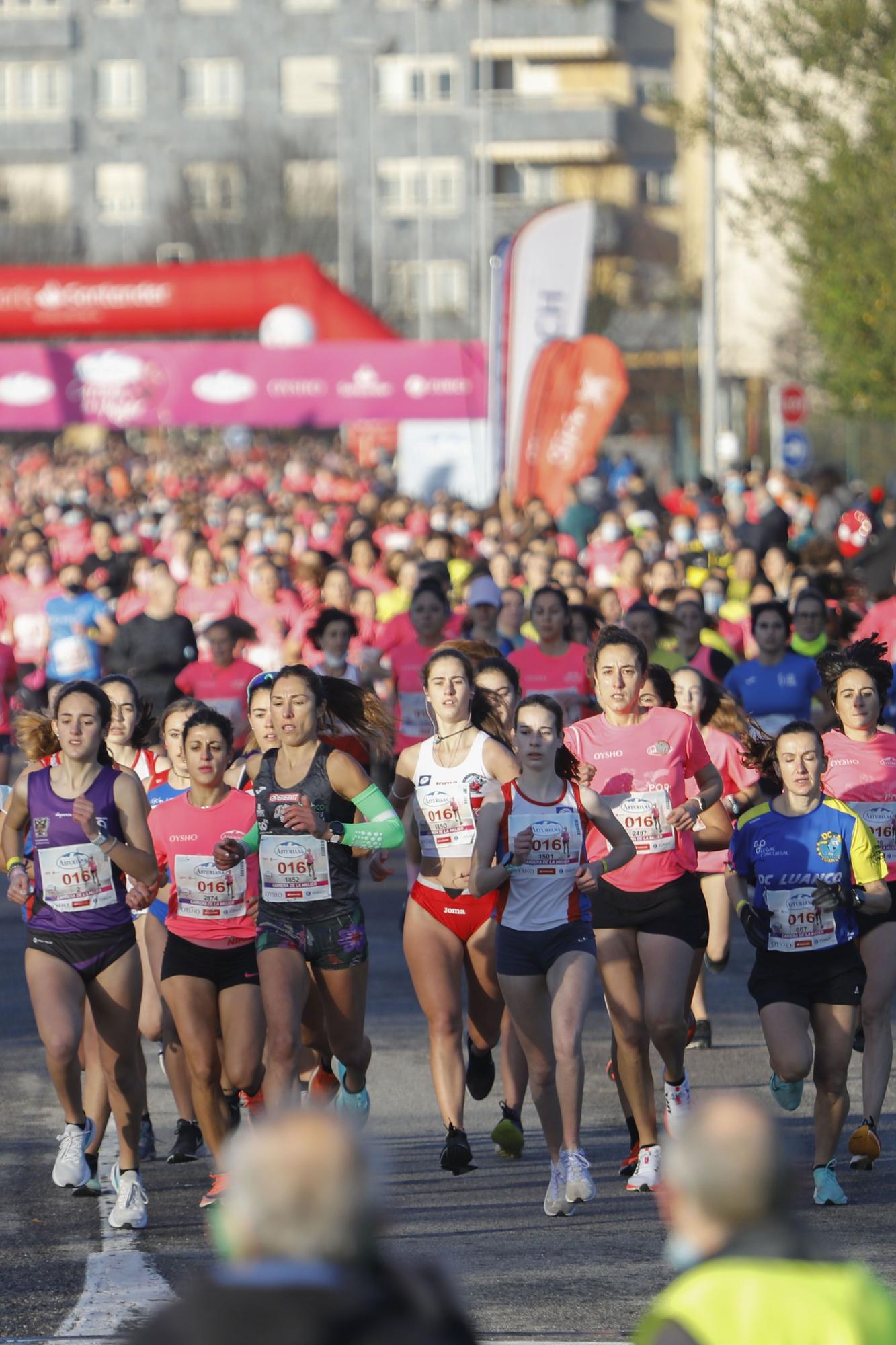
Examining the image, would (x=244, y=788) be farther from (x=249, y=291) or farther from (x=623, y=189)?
(x=623, y=189)

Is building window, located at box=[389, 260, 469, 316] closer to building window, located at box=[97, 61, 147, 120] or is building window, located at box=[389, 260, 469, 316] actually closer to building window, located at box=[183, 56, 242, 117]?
building window, located at box=[183, 56, 242, 117]

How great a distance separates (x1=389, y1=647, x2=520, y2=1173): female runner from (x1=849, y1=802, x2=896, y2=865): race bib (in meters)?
1.37

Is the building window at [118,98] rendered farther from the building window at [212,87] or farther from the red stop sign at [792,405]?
the red stop sign at [792,405]

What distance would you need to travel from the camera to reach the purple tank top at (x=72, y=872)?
7.14 metres

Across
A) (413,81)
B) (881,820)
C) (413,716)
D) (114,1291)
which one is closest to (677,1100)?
(881,820)

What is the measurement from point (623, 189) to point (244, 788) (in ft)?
228

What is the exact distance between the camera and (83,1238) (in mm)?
6828

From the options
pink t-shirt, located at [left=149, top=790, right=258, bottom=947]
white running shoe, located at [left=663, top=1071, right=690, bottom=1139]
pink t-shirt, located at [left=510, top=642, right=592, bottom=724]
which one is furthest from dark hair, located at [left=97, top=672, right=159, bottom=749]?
pink t-shirt, located at [left=510, top=642, right=592, bottom=724]

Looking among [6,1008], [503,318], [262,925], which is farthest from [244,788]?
[503,318]

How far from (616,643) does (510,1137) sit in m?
1.75

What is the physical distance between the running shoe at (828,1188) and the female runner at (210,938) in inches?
69.9

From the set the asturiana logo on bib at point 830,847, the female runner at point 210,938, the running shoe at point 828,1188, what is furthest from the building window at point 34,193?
the running shoe at point 828,1188

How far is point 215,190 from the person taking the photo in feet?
263

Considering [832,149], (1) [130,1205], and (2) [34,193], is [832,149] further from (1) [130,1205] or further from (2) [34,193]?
(2) [34,193]
